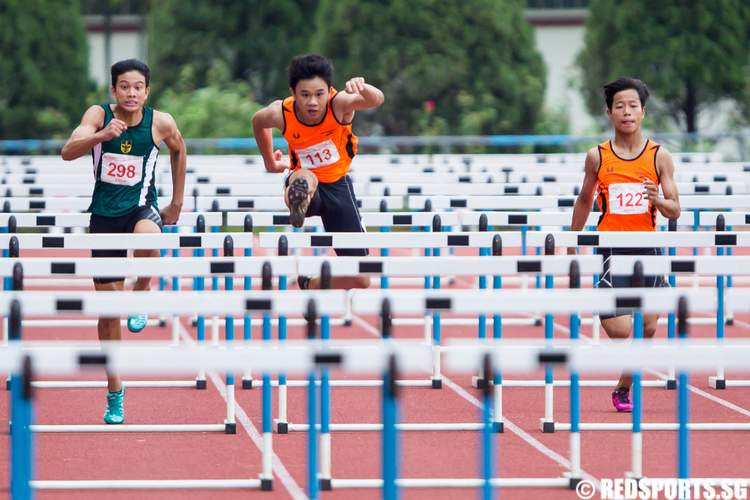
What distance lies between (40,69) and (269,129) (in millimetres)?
20296

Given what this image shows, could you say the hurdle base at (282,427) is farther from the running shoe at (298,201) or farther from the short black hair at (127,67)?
the short black hair at (127,67)

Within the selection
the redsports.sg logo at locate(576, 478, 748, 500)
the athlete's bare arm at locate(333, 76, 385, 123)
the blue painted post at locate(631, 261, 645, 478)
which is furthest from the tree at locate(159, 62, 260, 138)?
the blue painted post at locate(631, 261, 645, 478)

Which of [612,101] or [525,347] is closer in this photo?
[525,347]

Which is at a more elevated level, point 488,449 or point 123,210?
point 123,210

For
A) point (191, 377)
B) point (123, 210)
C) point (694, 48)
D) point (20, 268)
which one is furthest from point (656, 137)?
point (20, 268)

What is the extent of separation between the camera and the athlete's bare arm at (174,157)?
935 centimetres

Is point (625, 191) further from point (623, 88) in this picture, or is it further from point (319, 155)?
point (319, 155)

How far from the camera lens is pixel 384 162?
62.9 ft

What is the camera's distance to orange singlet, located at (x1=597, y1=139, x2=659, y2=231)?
364 inches

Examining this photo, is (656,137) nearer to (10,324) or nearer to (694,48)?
(694,48)

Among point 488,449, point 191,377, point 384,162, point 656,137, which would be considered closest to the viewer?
point 488,449

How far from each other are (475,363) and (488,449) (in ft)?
1.88

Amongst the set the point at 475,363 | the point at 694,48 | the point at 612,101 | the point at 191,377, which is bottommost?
the point at 191,377

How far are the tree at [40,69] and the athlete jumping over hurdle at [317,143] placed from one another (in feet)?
64.0
